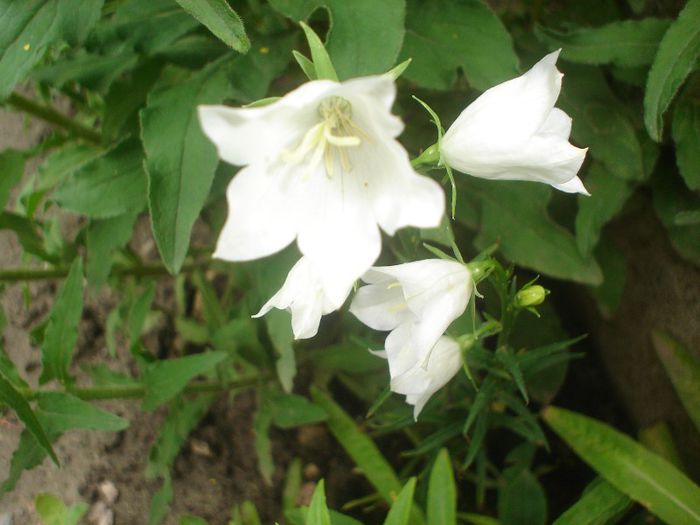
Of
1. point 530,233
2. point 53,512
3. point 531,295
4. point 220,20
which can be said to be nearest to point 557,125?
point 531,295

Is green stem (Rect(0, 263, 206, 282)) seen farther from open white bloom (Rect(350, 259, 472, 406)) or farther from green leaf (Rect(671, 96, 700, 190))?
green leaf (Rect(671, 96, 700, 190))

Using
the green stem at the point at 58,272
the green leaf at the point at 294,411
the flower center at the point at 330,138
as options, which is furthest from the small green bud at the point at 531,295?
the green stem at the point at 58,272

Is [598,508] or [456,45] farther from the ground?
[456,45]

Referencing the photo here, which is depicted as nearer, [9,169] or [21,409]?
[21,409]

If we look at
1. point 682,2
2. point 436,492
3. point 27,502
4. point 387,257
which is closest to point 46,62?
point 387,257

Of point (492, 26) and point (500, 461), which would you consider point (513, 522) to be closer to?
point (500, 461)

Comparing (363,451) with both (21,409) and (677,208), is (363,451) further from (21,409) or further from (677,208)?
(677,208)

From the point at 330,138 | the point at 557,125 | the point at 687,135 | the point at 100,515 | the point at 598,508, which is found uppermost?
the point at 330,138

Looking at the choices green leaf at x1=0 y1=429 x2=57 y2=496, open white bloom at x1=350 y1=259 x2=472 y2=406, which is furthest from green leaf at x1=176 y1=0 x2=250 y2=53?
green leaf at x1=0 y1=429 x2=57 y2=496
